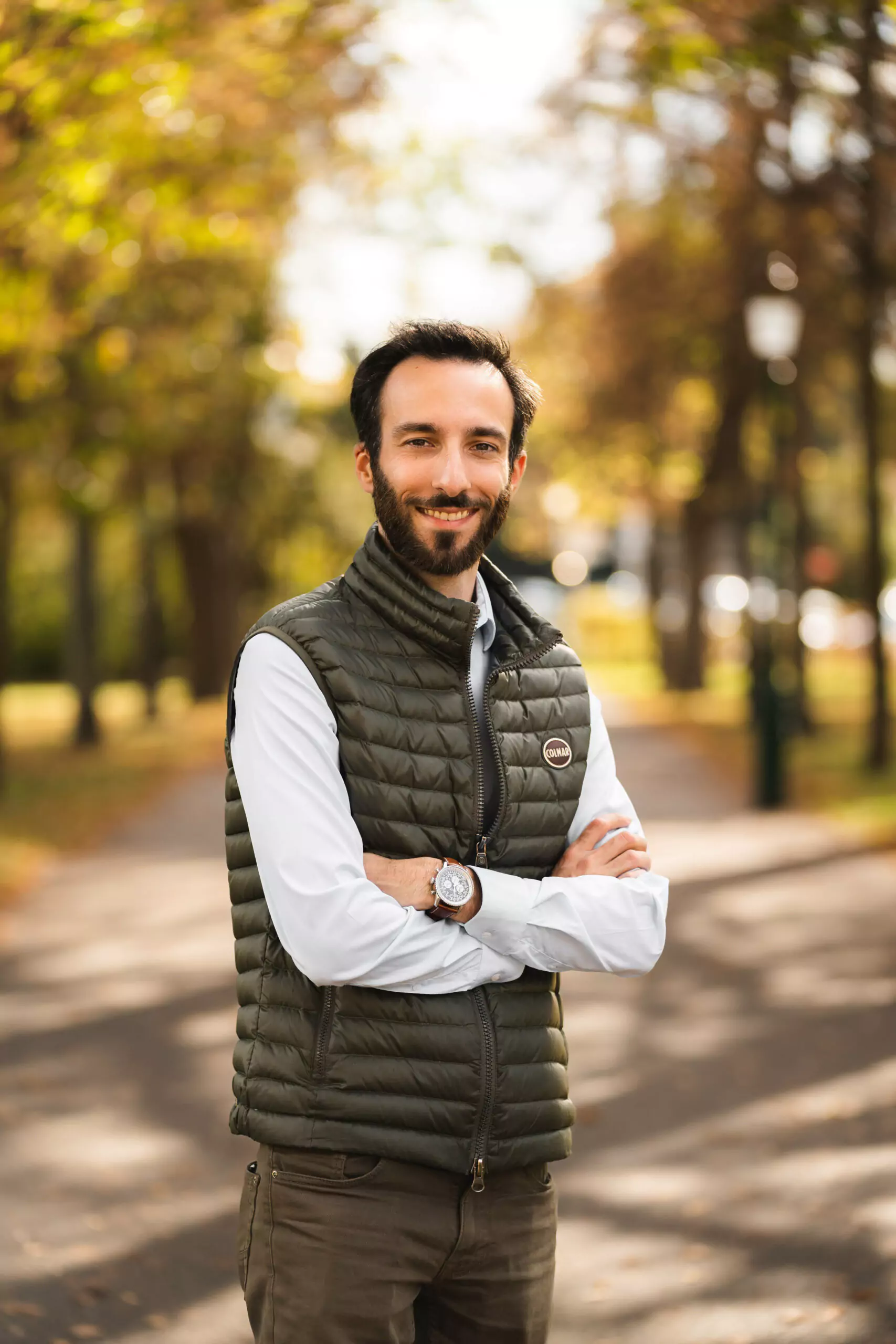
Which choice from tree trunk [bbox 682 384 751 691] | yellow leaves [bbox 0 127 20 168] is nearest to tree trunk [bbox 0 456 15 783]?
yellow leaves [bbox 0 127 20 168]

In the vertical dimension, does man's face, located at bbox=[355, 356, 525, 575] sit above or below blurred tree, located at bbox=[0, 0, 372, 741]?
below

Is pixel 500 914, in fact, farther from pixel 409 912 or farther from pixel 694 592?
pixel 694 592

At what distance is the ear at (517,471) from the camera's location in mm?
3080

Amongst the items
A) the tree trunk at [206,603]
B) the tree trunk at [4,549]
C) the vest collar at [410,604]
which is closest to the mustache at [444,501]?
the vest collar at [410,604]

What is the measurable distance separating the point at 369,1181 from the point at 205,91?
878 centimetres

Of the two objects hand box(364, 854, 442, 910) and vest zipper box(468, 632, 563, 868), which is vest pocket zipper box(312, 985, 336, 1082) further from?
vest zipper box(468, 632, 563, 868)

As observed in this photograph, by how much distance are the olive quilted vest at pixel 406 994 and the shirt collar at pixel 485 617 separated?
0.29ft

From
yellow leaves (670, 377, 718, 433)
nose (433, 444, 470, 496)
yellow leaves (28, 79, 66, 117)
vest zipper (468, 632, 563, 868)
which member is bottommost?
vest zipper (468, 632, 563, 868)

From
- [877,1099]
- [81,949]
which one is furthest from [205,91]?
[877,1099]

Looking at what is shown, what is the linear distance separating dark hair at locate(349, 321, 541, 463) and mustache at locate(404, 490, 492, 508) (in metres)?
0.12

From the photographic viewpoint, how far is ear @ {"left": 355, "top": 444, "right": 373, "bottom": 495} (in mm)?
3002

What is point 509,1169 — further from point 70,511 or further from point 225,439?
point 225,439

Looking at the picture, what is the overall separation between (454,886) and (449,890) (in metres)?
0.02

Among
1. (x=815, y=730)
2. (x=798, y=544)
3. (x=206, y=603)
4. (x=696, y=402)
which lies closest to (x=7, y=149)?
(x=815, y=730)
